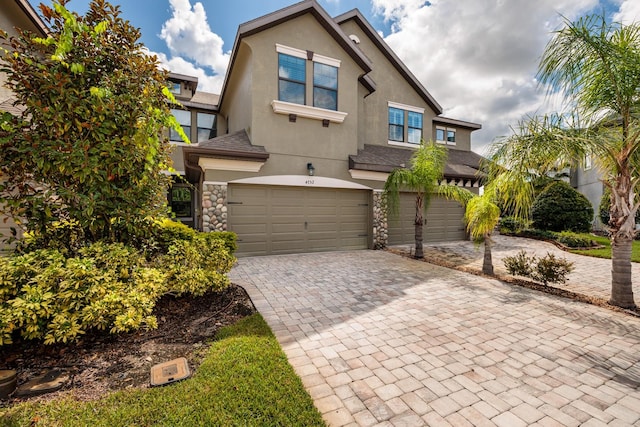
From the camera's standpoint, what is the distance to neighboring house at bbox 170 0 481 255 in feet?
29.2

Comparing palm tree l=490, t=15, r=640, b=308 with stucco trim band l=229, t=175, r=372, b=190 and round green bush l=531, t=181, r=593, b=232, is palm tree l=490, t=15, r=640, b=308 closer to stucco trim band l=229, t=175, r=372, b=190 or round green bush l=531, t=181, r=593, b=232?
stucco trim band l=229, t=175, r=372, b=190

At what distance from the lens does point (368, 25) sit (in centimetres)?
1293

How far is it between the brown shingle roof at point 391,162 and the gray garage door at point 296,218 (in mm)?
1148

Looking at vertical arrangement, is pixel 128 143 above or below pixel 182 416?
above

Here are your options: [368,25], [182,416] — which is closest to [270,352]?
[182,416]

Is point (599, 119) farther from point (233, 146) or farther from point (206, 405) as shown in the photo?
point (233, 146)

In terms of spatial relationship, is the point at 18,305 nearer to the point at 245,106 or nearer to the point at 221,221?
the point at 221,221

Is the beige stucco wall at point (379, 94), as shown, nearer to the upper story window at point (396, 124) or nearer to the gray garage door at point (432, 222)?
the upper story window at point (396, 124)

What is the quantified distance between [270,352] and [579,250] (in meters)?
13.0

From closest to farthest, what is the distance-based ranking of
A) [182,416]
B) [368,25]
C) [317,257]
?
[182,416] → [317,257] → [368,25]

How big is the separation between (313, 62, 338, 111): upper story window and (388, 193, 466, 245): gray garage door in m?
4.84

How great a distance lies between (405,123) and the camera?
13648mm

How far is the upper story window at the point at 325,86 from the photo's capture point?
1005 cm

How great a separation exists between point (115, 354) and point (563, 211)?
17821 mm
